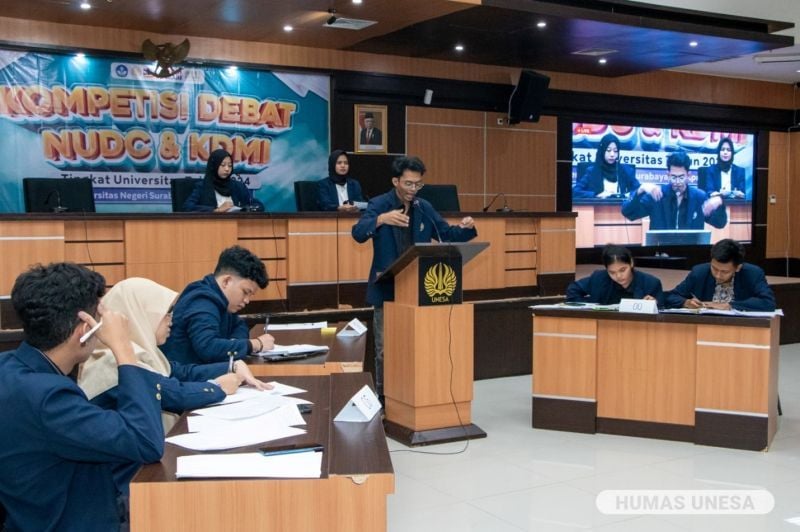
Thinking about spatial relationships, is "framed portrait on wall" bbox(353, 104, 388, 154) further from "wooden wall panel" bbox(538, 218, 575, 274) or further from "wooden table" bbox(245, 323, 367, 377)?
"wooden table" bbox(245, 323, 367, 377)

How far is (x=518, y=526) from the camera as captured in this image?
3.74 m

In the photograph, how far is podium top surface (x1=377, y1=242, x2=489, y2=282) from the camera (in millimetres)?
4773

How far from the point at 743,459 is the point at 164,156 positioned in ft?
23.1

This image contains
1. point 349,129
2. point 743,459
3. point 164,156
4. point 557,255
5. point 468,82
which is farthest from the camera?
point 468,82

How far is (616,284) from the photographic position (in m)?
5.55

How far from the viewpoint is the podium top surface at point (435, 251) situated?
188 inches

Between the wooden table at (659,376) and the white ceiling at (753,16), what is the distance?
5611 mm

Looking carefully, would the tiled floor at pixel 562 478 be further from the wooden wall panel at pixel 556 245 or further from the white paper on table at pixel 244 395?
→ the wooden wall panel at pixel 556 245

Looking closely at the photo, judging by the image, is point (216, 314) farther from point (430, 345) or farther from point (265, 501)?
point (430, 345)

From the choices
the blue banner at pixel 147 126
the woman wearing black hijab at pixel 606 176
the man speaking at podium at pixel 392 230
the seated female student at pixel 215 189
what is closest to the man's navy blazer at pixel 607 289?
the man speaking at podium at pixel 392 230

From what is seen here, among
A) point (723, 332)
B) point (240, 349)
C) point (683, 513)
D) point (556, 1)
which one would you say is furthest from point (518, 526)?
point (556, 1)

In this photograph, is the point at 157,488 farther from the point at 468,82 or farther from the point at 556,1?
the point at 468,82

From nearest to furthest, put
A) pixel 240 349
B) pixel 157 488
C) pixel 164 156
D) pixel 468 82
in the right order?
1. pixel 157 488
2. pixel 240 349
3. pixel 164 156
4. pixel 468 82

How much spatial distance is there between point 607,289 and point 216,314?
3057mm
